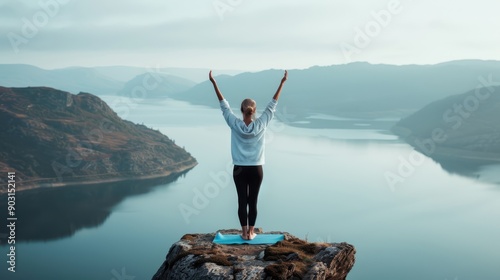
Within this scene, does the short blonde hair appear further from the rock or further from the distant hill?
the distant hill

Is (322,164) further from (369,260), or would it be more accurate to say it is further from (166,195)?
(369,260)

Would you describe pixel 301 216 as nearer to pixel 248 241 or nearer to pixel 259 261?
pixel 248 241

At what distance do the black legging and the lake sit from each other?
→ 191ft

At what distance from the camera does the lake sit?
68812mm

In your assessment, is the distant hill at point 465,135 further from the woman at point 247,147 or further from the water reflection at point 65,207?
the woman at point 247,147

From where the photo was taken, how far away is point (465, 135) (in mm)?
168625

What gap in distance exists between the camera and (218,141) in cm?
16412

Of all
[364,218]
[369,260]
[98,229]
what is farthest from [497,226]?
[98,229]

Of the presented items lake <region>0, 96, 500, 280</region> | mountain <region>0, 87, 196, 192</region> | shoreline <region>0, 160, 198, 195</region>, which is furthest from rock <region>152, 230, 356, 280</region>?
mountain <region>0, 87, 196, 192</region>

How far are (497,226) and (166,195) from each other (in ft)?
216

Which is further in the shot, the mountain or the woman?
the mountain

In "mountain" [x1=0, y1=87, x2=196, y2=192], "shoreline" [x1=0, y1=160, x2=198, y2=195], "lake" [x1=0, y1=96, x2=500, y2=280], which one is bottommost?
"lake" [x1=0, y1=96, x2=500, y2=280]

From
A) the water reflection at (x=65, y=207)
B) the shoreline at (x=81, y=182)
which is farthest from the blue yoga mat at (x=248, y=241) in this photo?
the shoreline at (x=81, y=182)

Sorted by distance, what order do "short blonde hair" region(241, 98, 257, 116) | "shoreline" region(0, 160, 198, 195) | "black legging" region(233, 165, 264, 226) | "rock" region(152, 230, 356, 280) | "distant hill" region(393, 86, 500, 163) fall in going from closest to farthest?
1. "rock" region(152, 230, 356, 280)
2. "short blonde hair" region(241, 98, 257, 116)
3. "black legging" region(233, 165, 264, 226)
4. "shoreline" region(0, 160, 198, 195)
5. "distant hill" region(393, 86, 500, 163)
